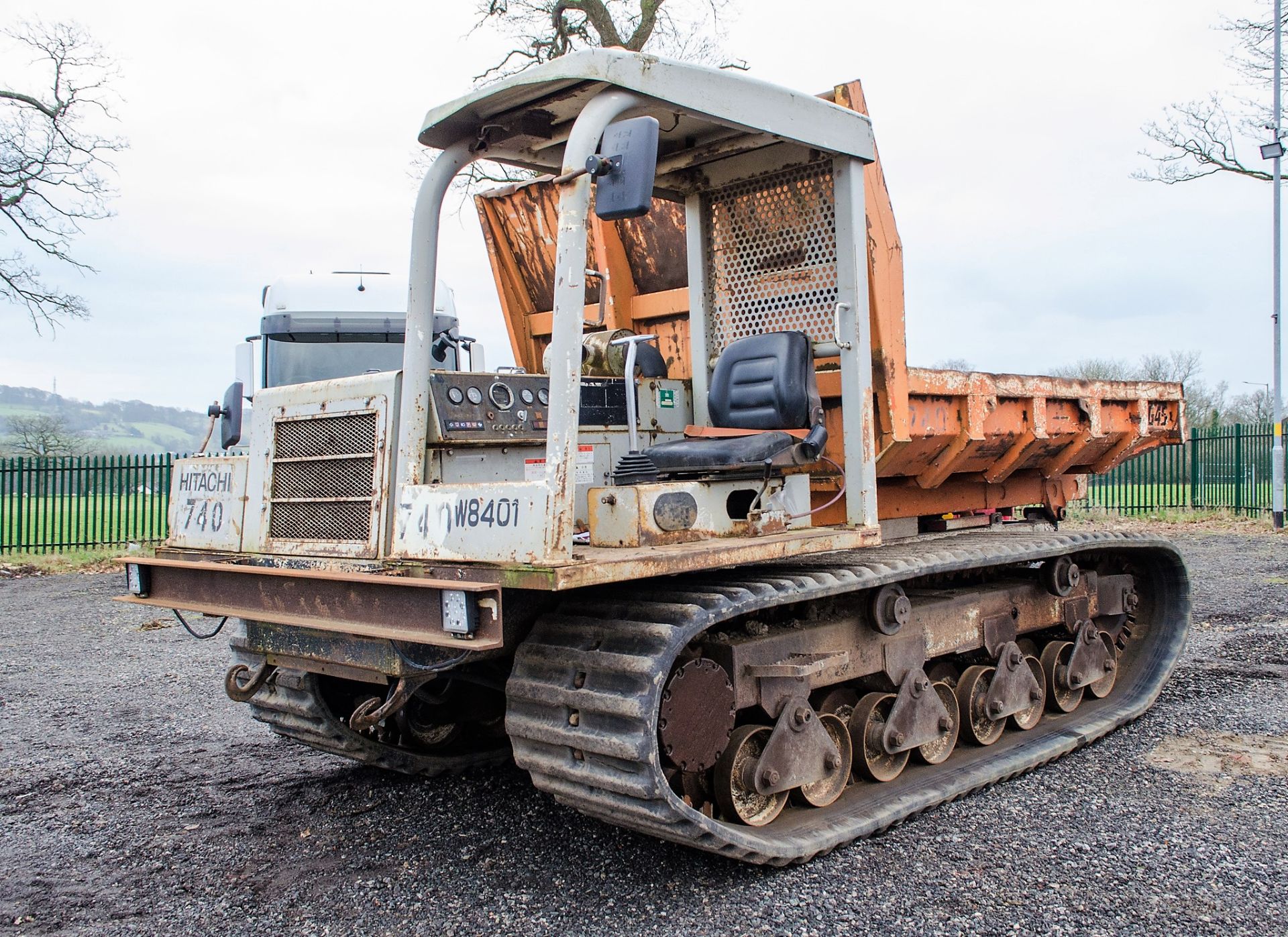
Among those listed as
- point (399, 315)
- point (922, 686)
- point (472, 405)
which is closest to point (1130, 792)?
point (922, 686)

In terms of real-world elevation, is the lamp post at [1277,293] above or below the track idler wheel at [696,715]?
above

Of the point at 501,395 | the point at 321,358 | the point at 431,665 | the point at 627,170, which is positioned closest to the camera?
the point at 627,170

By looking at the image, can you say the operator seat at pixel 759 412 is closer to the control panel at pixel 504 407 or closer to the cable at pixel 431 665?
the control panel at pixel 504 407

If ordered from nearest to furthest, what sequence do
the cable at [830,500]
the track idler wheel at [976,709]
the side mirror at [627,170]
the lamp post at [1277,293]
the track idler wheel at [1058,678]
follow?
1. the side mirror at [627,170]
2. the cable at [830,500]
3. the track idler wheel at [976,709]
4. the track idler wheel at [1058,678]
5. the lamp post at [1277,293]

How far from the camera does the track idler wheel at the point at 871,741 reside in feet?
15.7

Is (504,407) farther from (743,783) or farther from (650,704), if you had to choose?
(743,783)

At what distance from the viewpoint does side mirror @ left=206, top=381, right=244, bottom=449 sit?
5.10 meters

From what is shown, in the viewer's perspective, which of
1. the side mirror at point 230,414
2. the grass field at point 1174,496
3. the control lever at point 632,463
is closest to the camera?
the control lever at point 632,463

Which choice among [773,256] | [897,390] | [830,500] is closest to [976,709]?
[830,500]

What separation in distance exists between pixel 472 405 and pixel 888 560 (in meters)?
1.80

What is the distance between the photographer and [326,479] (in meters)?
4.17

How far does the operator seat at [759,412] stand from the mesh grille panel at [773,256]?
27cm

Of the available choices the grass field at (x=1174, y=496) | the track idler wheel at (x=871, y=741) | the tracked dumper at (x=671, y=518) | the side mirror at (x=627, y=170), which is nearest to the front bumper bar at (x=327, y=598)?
the tracked dumper at (x=671, y=518)

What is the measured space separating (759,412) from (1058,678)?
8.51ft
